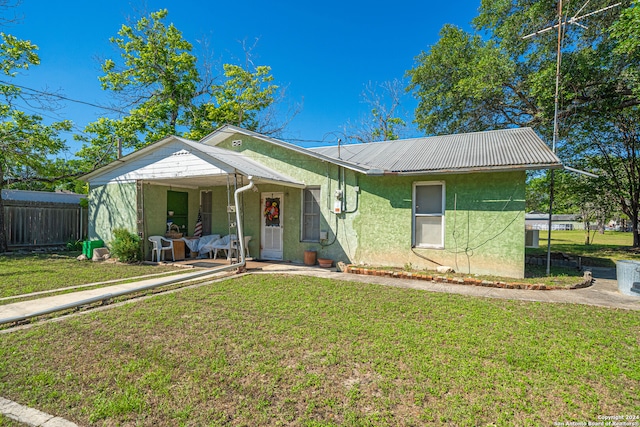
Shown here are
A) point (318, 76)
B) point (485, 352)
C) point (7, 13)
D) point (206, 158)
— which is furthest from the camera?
point (318, 76)

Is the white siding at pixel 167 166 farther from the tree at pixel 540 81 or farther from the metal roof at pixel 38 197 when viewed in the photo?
the tree at pixel 540 81

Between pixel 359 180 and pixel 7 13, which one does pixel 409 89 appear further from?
pixel 7 13

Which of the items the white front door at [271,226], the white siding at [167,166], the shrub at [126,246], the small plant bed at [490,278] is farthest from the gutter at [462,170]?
the shrub at [126,246]

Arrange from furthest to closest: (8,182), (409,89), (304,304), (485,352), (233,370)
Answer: (409,89)
(8,182)
(304,304)
(485,352)
(233,370)

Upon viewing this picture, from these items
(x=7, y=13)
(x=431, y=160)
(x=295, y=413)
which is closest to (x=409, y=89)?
(x=431, y=160)

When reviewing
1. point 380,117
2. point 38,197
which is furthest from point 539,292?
point 38,197

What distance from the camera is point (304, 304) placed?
5.96m

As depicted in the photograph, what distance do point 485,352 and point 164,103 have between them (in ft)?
72.6

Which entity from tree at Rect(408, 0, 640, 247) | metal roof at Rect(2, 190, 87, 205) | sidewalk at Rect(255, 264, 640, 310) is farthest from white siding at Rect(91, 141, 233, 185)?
tree at Rect(408, 0, 640, 247)

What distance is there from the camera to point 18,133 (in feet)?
40.1

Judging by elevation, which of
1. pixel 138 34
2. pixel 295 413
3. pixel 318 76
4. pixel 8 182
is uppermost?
pixel 138 34

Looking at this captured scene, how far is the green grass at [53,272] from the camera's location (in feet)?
23.3

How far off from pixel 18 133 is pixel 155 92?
997 centimetres

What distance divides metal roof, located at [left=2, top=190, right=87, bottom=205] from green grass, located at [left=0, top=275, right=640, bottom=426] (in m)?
14.0
